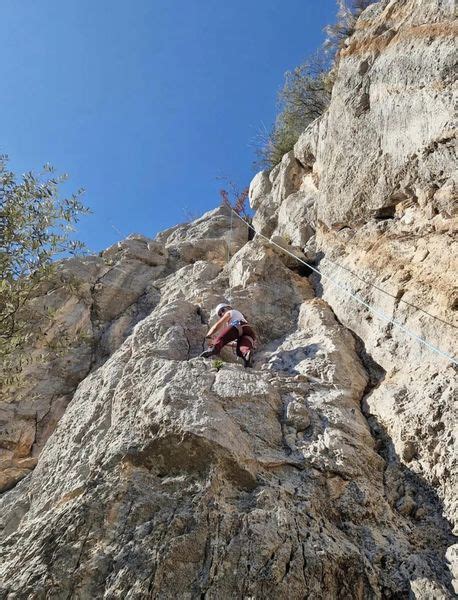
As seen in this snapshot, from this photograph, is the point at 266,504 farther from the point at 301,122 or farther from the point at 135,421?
the point at 301,122

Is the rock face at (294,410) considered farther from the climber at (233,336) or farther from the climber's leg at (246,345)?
the climber at (233,336)

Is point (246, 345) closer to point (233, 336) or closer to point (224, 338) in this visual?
point (233, 336)

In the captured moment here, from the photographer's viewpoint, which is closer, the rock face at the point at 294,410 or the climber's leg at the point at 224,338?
the rock face at the point at 294,410

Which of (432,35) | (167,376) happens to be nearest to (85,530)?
(167,376)

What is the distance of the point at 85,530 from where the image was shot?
16.2 feet

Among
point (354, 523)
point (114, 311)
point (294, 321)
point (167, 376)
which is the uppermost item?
point (114, 311)

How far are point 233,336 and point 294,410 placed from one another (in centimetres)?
236

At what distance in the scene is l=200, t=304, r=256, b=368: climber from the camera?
8.53 metres

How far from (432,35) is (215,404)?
8.07 metres

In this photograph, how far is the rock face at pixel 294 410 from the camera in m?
4.58

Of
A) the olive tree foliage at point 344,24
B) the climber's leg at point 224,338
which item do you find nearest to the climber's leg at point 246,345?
the climber's leg at point 224,338

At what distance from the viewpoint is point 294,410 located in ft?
21.5

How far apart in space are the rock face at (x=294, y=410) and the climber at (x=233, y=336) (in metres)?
0.33

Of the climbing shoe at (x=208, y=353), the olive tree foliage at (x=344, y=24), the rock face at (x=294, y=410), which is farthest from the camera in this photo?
the olive tree foliage at (x=344, y=24)
